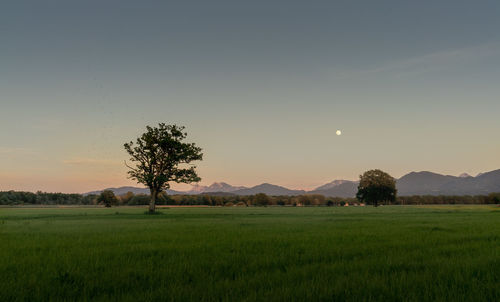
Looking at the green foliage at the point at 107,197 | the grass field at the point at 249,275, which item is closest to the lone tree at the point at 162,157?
the grass field at the point at 249,275

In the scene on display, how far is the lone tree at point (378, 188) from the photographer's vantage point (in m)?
106

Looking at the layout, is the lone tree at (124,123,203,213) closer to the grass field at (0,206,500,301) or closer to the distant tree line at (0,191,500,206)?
the grass field at (0,206,500,301)

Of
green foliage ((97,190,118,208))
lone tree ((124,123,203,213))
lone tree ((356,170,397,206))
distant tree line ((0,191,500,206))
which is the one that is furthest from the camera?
distant tree line ((0,191,500,206))

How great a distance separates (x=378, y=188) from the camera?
349ft

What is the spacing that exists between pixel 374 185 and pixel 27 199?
169 m

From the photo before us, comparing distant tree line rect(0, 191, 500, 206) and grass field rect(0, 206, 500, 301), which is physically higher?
grass field rect(0, 206, 500, 301)

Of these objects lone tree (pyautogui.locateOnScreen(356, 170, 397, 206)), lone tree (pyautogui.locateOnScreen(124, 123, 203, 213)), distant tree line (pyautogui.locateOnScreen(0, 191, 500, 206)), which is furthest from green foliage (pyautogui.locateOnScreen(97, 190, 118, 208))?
lone tree (pyautogui.locateOnScreen(356, 170, 397, 206))

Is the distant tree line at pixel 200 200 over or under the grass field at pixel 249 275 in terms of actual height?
under

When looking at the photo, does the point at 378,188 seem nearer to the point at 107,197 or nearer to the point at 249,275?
the point at 107,197

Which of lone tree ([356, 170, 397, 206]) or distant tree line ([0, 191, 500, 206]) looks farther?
distant tree line ([0, 191, 500, 206])

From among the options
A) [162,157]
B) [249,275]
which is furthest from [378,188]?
[249,275]

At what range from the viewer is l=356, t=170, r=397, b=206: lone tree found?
10600cm

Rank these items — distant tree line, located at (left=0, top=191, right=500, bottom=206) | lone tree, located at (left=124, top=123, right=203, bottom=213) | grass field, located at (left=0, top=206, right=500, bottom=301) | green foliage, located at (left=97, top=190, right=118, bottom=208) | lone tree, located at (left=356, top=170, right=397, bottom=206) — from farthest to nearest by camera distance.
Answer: distant tree line, located at (left=0, top=191, right=500, bottom=206) < green foliage, located at (left=97, top=190, right=118, bottom=208) < lone tree, located at (left=356, top=170, right=397, bottom=206) < lone tree, located at (left=124, top=123, right=203, bottom=213) < grass field, located at (left=0, top=206, right=500, bottom=301)

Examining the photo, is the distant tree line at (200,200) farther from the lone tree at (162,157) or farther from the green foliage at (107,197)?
the lone tree at (162,157)
